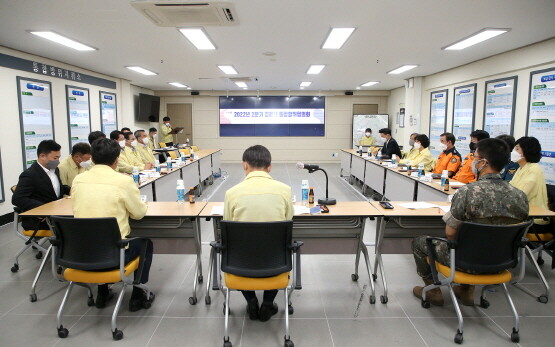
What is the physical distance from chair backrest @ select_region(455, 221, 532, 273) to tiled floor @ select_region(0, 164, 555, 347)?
1.78ft

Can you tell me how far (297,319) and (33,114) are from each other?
18.7 ft

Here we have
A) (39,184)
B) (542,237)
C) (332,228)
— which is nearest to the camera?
(332,228)

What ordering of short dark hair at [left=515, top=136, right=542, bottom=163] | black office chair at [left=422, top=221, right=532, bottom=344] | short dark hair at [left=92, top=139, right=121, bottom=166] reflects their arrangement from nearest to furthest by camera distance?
black office chair at [left=422, top=221, right=532, bottom=344], short dark hair at [left=92, top=139, right=121, bottom=166], short dark hair at [left=515, top=136, right=542, bottom=163]

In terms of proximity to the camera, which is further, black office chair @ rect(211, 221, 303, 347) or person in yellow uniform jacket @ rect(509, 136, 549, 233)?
person in yellow uniform jacket @ rect(509, 136, 549, 233)

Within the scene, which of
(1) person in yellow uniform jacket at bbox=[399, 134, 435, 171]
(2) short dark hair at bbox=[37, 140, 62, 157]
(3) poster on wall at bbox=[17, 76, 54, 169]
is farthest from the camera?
(1) person in yellow uniform jacket at bbox=[399, 134, 435, 171]

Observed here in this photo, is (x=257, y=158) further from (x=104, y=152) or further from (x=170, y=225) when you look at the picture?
(x=170, y=225)

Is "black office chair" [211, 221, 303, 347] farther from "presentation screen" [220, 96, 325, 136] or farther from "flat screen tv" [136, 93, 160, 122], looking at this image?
"presentation screen" [220, 96, 325, 136]

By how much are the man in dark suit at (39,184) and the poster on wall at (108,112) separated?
16.4 ft

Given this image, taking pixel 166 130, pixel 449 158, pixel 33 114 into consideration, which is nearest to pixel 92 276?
pixel 33 114

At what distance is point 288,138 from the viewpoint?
1226 centimetres

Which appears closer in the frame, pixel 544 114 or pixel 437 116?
pixel 544 114

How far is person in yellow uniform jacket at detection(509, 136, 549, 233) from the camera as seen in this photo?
3.03 metres

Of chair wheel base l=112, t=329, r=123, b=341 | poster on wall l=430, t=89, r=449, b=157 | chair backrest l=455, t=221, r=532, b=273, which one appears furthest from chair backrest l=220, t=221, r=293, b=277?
poster on wall l=430, t=89, r=449, b=157

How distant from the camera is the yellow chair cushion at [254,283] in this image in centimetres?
207
